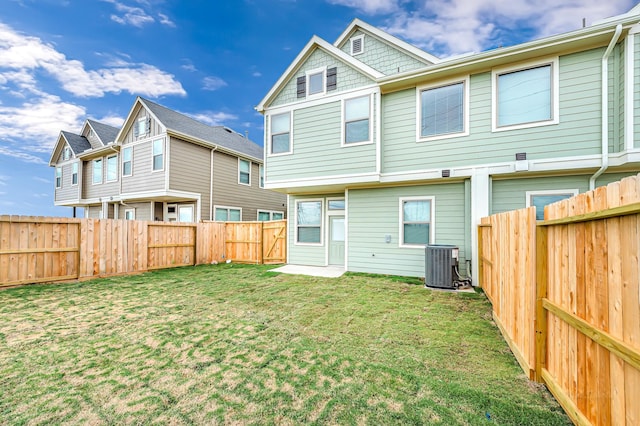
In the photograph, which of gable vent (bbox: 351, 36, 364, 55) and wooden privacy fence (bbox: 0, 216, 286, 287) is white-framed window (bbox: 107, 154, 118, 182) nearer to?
wooden privacy fence (bbox: 0, 216, 286, 287)

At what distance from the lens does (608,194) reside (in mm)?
1604

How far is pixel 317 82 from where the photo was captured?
877 centimetres

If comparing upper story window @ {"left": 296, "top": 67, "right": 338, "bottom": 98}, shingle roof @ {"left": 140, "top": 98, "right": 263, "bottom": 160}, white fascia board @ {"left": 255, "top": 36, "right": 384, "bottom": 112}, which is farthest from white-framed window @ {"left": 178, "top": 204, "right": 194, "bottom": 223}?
upper story window @ {"left": 296, "top": 67, "right": 338, "bottom": 98}

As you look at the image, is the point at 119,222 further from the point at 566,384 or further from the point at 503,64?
the point at 503,64

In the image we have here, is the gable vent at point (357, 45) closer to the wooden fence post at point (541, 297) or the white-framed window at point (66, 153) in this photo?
the wooden fence post at point (541, 297)

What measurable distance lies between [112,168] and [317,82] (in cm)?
1383

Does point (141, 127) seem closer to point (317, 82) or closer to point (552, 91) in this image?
point (317, 82)

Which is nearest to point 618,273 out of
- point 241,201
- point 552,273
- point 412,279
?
point 552,273

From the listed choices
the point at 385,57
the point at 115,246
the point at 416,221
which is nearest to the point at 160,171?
the point at 115,246

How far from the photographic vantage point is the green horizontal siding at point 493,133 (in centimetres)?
590

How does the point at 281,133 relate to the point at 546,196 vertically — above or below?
above

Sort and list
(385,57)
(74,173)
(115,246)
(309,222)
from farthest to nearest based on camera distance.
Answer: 1. (74,173)
2. (309,222)
3. (385,57)
4. (115,246)

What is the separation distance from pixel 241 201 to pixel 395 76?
1151cm

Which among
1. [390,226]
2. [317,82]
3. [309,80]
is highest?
[309,80]
